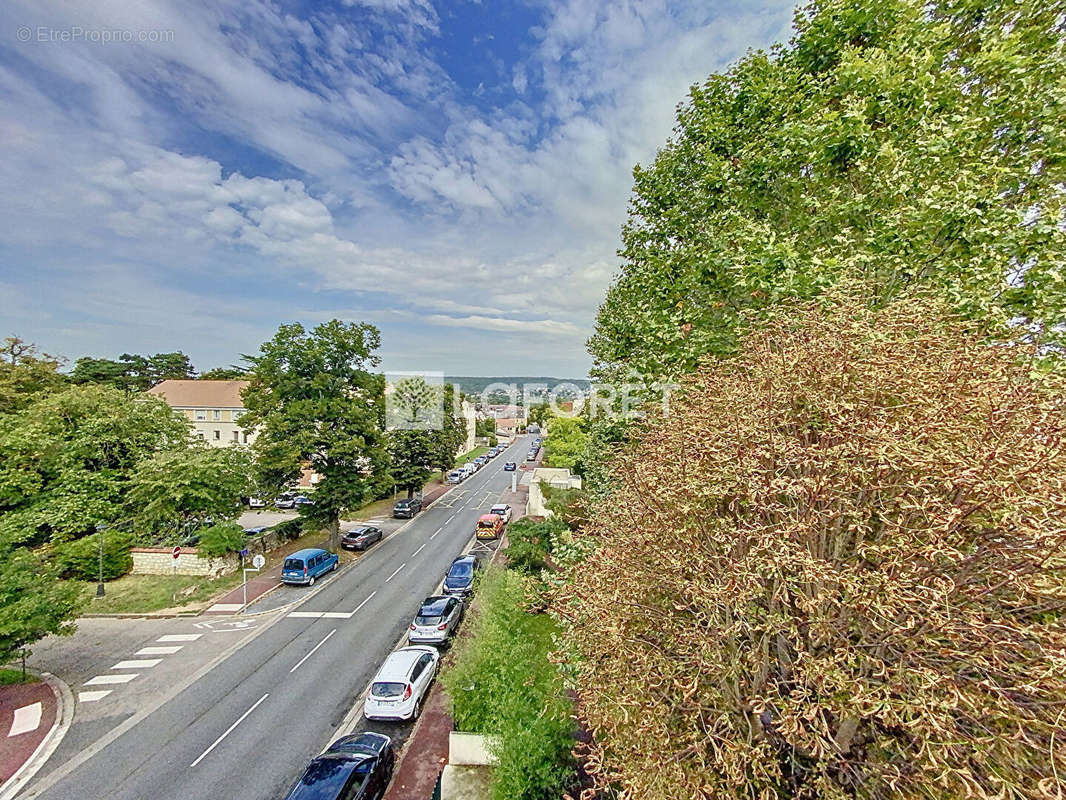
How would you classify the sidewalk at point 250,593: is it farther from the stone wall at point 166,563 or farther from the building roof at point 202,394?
the building roof at point 202,394

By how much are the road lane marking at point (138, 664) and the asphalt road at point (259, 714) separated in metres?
1.59

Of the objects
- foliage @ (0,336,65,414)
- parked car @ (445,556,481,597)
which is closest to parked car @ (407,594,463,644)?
parked car @ (445,556,481,597)

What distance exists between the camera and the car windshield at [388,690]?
1057cm

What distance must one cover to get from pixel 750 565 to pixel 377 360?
2263 cm

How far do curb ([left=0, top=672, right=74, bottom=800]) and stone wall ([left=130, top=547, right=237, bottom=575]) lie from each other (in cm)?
679

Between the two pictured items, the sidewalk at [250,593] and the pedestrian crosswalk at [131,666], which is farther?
the sidewalk at [250,593]

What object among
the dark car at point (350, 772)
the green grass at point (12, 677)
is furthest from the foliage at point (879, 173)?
the green grass at point (12, 677)

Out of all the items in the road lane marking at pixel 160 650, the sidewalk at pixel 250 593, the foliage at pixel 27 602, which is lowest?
the sidewalk at pixel 250 593

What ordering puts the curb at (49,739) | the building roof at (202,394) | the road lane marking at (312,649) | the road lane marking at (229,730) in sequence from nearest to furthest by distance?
the curb at (49,739) → the road lane marking at (229,730) → the road lane marking at (312,649) → the building roof at (202,394)

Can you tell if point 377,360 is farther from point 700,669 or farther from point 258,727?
point 700,669

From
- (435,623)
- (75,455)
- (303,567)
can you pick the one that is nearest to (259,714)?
(435,623)

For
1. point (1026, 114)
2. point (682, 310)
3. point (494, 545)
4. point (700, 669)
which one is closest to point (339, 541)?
point (494, 545)

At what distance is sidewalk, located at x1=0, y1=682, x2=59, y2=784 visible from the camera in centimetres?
923

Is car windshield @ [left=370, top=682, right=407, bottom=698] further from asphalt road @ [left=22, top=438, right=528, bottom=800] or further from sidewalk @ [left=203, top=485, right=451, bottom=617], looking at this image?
sidewalk @ [left=203, top=485, right=451, bottom=617]
